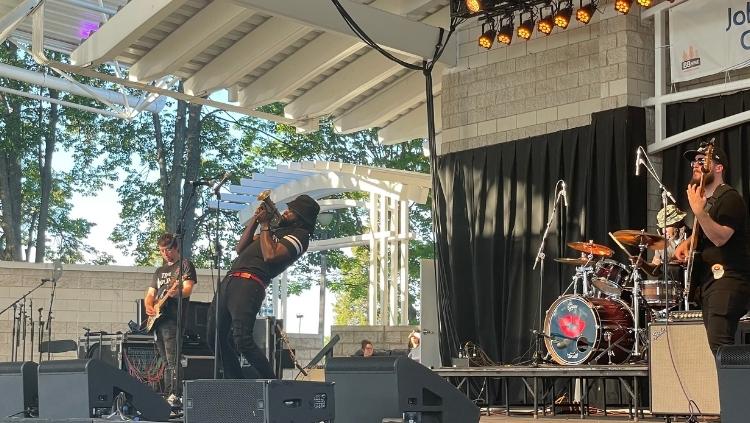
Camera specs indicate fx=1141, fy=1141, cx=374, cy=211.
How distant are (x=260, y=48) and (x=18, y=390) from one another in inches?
267

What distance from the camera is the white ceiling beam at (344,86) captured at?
46.1 ft

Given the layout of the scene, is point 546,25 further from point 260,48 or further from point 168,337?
point 168,337

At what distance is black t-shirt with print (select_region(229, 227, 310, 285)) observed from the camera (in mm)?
8805

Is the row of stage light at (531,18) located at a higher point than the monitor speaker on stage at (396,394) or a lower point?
higher

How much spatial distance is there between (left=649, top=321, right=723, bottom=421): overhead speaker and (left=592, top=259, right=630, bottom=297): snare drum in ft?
4.90

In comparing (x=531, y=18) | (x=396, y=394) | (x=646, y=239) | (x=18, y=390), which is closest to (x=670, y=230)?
(x=646, y=239)

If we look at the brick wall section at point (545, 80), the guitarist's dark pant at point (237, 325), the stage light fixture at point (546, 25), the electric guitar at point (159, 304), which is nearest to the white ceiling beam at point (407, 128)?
the brick wall section at point (545, 80)

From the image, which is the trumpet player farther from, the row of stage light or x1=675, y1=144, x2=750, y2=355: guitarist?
x1=675, y1=144, x2=750, y2=355: guitarist

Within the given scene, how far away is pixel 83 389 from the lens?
6613 mm

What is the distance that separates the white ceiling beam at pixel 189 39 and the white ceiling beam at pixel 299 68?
4.45ft

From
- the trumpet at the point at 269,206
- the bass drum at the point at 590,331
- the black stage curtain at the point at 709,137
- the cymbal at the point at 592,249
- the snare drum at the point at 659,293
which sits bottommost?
the bass drum at the point at 590,331

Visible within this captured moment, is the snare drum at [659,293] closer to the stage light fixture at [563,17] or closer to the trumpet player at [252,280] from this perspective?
the trumpet player at [252,280]

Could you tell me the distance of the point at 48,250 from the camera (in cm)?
2967

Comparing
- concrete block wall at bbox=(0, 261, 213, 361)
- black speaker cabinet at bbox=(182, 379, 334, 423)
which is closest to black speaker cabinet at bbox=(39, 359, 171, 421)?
black speaker cabinet at bbox=(182, 379, 334, 423)
